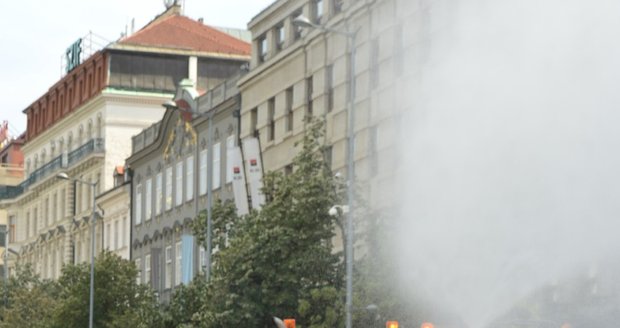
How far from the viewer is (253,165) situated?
76.9m

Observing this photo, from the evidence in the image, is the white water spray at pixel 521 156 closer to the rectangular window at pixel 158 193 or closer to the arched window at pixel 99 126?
the rectangular window at pixel 158 193

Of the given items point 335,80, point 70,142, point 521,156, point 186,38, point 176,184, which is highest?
point 186,38

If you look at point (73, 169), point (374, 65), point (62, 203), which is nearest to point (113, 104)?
point (73, 169)

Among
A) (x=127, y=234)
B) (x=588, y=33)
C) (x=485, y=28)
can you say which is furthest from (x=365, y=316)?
(x=127, y=234)

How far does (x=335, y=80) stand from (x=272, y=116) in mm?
9878

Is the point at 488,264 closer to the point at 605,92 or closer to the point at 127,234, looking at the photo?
the point at 605,92

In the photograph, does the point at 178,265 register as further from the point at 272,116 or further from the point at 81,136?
the point at 81,136

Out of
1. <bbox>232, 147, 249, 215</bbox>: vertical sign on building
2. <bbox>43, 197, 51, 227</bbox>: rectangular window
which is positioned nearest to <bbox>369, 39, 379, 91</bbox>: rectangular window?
<bbox>232, 147, 249, 215</bbox>: vertical sign on building

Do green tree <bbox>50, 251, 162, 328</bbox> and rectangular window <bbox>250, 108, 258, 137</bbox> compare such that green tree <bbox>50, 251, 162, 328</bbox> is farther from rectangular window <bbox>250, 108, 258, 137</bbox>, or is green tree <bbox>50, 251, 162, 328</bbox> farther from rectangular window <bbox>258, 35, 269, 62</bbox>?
rectangular window <bbox>258, 35, 269, 62</bbox>

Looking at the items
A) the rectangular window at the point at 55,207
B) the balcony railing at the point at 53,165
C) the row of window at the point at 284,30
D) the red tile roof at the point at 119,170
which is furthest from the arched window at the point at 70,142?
the row of window at the point at 284,30

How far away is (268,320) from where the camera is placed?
61.9 meters

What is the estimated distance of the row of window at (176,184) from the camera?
90812 millimetres

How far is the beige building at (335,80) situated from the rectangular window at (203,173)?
6.42 meters

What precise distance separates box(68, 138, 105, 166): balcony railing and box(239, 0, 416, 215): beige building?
32.8m
